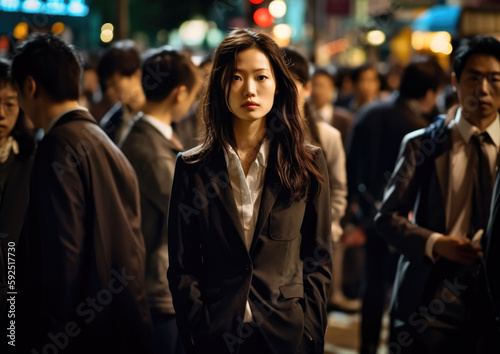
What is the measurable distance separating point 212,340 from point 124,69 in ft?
12.2

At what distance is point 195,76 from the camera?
4496 mm

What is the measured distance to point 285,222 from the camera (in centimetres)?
288

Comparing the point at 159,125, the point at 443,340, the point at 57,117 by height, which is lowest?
the point at 443,340

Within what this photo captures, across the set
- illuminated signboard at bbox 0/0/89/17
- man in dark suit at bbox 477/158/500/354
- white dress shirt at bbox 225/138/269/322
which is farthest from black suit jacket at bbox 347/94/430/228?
white dress shirt at bbox 225/138/269/322

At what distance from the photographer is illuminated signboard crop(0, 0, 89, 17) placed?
4641 millimetres

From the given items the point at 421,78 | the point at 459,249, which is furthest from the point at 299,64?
the point at 459,249

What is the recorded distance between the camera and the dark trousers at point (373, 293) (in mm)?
6086

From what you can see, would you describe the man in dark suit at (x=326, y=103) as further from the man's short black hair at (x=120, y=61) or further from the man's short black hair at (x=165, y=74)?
the man's short black hair at (x=165, y=74)

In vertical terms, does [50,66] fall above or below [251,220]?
above

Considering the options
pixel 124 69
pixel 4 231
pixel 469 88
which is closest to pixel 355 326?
pixel 124 69

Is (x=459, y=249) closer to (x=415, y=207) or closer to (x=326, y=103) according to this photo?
(x=415, y=207)

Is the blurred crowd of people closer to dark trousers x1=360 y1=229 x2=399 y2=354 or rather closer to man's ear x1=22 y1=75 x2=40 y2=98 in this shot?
man's ear x1=22 y1=75 x2=40 y2=98

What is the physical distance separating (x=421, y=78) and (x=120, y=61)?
283cm

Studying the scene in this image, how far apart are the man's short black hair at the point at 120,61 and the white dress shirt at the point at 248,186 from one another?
3.29 metres
